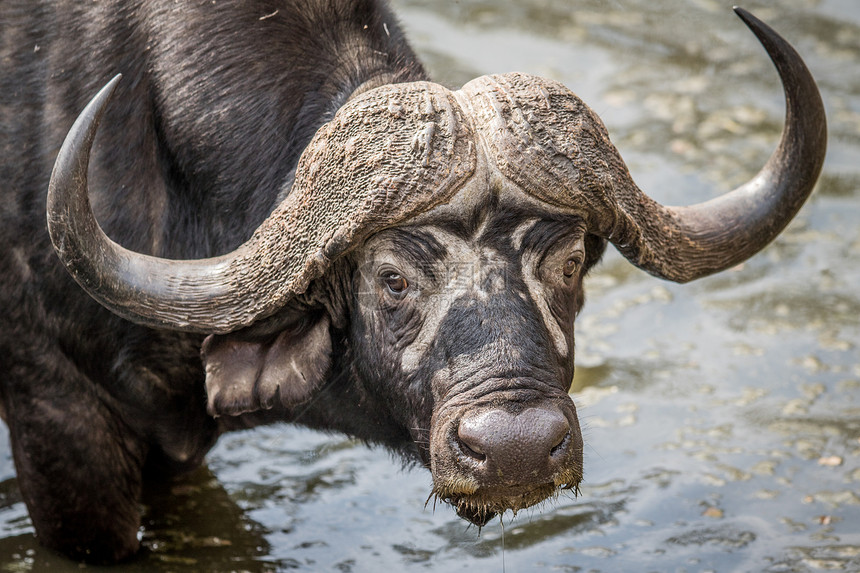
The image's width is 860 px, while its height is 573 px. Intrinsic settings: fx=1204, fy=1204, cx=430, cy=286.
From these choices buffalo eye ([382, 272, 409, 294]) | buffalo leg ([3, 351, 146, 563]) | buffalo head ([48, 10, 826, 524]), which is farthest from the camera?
buffalo leg ([3, 351, 146, 563])

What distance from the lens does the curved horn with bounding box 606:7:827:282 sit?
4.60 meters

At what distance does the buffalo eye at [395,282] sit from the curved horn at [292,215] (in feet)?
0.72

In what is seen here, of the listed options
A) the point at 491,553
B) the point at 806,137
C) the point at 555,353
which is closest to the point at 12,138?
the point at 555,353

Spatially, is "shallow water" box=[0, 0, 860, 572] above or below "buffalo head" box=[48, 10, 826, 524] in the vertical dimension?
below

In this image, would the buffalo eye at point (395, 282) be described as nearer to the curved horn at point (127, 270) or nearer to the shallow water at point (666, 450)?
the curved horn at point (127, 270)

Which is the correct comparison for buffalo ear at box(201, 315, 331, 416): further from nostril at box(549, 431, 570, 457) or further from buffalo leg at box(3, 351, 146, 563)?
nostril at box(549, 431, 570, 457)

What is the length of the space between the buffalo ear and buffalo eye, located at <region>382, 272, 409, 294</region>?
0.38 metres

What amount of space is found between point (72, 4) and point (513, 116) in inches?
76.9

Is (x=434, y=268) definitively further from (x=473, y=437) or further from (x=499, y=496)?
(x=499, y=496)

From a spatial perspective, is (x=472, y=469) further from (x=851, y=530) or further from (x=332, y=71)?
(x=851, y=530)

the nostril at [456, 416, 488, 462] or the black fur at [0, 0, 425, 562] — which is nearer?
the nostril at [456, 416, 488, 462]

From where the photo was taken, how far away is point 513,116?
13.4ft

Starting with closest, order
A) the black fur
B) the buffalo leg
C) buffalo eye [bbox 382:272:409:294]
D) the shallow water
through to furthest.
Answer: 1. buffalo eye [bbox 382:272:409:294]
2. the black fur
3. the buffalo leg
4. the shallow water

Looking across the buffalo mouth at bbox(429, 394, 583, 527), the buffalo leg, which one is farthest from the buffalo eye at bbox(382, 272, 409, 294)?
the buffalo leg
